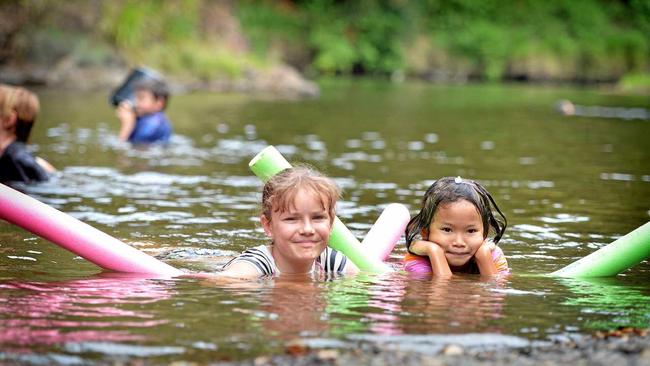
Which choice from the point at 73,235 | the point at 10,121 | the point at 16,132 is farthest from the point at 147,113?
the point at 73,235

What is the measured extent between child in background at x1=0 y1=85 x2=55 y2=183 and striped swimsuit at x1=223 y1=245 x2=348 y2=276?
3.99 meters

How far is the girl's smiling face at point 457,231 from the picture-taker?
633cm

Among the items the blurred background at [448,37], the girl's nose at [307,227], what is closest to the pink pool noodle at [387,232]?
the girl's nose at [307,227]

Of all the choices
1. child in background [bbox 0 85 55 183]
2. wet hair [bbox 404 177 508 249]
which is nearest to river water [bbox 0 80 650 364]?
child in background [bbox 0 85 55 183]

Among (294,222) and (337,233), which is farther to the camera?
(337,233)

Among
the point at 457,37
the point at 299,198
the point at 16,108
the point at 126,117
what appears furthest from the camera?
the point at 457,37

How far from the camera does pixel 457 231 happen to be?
6.40 metres

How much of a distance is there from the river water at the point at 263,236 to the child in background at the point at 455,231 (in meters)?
0.15

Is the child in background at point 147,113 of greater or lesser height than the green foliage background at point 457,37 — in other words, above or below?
below

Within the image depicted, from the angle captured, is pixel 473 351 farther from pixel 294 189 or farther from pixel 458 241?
pixel 458 241

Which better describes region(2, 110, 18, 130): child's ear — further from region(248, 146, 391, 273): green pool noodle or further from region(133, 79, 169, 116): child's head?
region(133, 79, 169, 116): child's head

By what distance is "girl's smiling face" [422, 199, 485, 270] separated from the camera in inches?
249

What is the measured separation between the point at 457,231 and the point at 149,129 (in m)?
8.78

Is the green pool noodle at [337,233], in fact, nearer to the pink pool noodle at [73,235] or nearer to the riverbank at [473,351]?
the pink pool noodle at [73,235]
